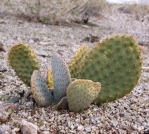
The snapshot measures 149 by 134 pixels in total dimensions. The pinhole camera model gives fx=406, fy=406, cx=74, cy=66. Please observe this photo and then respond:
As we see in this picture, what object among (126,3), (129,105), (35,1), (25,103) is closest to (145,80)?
(129,105)

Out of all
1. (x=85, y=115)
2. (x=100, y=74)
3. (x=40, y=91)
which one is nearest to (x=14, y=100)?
(x=40, y=91)

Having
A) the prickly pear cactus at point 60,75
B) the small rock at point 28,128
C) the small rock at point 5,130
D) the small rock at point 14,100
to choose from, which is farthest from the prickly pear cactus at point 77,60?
the small rock at point 5,130

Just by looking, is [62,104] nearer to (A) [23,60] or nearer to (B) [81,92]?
(B) [81,92]

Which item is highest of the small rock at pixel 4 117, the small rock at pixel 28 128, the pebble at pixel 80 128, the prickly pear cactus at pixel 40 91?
the prickly pear cactus at pixel 40 91

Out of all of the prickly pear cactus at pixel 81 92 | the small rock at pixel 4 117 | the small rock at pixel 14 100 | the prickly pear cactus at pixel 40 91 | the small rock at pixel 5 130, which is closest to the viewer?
the small rock at pixel 5 130

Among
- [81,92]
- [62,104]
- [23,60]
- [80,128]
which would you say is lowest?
[80,128]

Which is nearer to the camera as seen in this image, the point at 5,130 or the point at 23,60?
the point at 5,130

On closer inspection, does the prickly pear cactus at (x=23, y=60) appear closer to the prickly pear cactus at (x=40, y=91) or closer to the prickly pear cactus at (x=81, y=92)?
the prickly pear cactus at (x=40, y=91)
